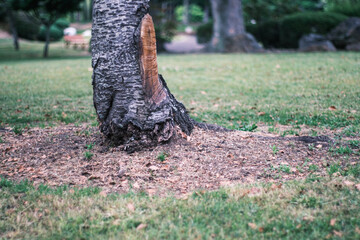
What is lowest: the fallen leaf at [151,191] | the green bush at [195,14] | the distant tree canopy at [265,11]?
the fallen leaf at [151,191]

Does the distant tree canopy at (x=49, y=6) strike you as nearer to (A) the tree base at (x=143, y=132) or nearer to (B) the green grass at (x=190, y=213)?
(A) the tree base at (x=143, y=132)

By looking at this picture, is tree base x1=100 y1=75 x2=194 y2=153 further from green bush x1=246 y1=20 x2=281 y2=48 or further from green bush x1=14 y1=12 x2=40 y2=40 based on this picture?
green bush x1=14 y1=12 x2=40 y2=40

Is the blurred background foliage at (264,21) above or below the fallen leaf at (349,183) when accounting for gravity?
above

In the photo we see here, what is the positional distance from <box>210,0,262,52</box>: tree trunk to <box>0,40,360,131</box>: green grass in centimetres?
636

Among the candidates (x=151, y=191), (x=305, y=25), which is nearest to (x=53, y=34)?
(x=305, y=25)

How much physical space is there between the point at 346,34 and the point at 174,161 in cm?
1514

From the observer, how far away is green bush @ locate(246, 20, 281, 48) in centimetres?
1903

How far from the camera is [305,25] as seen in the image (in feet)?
55.7

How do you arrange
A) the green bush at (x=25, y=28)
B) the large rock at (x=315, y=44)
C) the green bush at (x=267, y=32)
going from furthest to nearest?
1. the green bush at (x=25, y=28)
2. the green bush at (x=267, y=32)
3. the large rock at (x=315, y=44)

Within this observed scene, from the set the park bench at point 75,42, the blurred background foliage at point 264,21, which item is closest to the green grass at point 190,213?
the blurred background foliage at point 264,21

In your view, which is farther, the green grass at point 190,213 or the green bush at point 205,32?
the green bush at point 205,32

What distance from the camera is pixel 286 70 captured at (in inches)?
402

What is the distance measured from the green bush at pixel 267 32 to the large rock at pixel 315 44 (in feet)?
7.47

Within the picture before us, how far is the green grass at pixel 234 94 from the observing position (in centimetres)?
566
